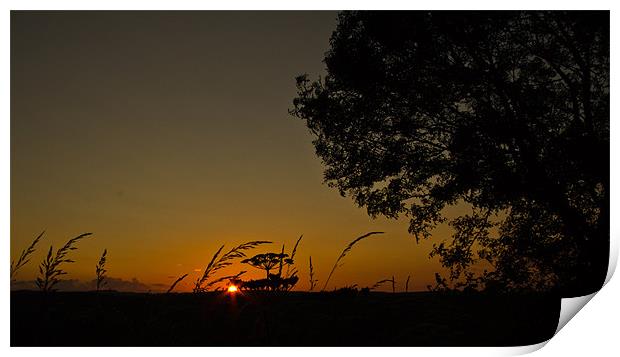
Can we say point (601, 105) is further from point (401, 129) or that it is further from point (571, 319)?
point (571, 319)

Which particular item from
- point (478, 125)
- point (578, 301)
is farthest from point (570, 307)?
point (478, 125)

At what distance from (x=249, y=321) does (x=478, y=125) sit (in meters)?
4.96

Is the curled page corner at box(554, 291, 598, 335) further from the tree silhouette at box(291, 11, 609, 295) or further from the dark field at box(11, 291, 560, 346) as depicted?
the tree silhouette at box(291, 11, 609, 295)

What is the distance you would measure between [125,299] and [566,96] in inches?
249

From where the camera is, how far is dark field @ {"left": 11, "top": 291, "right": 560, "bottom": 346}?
5.21 metres

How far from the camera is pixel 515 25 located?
29.8ft

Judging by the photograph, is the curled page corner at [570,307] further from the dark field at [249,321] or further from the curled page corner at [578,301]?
the dark field at [249,321]

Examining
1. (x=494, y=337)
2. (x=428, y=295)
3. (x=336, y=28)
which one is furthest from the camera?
(x=336, y=28)

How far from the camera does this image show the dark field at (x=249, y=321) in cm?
521

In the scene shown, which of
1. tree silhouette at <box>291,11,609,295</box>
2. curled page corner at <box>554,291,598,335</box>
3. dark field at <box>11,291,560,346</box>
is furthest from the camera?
tree silhouette at <box>291,11,609,295</box>

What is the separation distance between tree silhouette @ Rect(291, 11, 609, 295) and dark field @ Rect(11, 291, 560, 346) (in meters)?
2.51

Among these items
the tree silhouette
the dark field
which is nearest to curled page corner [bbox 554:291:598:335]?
the dark field

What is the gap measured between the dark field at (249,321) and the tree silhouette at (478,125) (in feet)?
8.22

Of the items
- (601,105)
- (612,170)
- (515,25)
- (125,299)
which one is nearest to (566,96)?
(601,105)
